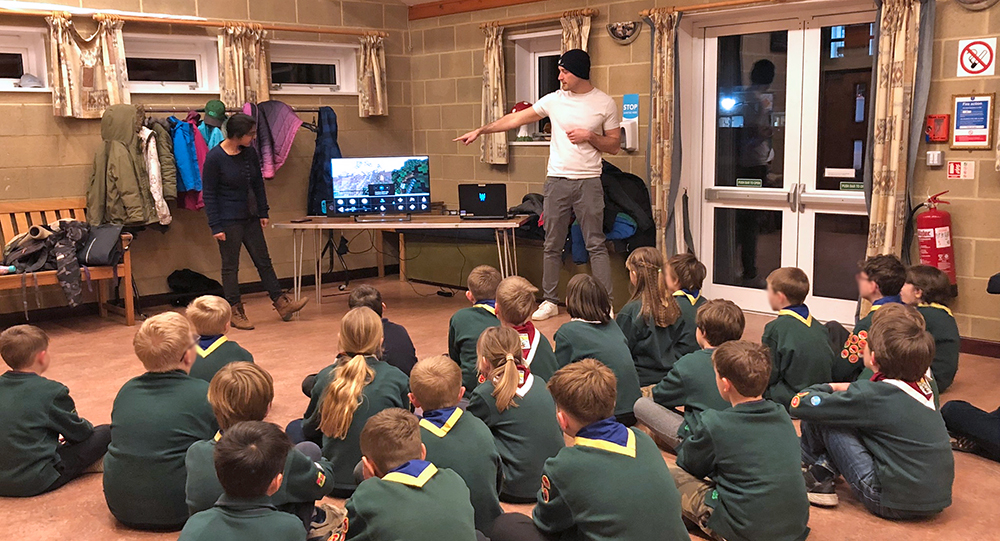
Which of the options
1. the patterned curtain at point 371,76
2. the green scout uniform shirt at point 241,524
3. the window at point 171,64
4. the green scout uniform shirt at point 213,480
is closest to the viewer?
the green scout uniform shirt at point 241,524

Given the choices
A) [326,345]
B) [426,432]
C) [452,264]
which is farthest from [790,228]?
[426,432]

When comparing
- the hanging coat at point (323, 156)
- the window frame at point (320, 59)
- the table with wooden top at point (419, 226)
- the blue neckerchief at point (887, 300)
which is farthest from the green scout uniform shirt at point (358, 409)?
the window frame at point (320, 59)

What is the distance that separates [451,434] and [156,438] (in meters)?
0.99

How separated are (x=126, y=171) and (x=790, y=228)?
4702 millimetres

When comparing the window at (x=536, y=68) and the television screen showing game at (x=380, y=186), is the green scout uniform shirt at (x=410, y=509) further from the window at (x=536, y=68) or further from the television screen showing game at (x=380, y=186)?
the window at (x=536, y=68)

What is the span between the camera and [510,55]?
24.4 feet

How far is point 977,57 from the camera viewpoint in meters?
4.88

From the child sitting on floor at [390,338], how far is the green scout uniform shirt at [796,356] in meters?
1.49

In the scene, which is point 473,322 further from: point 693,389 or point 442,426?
point 442,426

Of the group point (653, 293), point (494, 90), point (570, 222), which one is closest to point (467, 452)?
point (653, 293)

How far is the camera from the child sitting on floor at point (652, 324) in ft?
12.7

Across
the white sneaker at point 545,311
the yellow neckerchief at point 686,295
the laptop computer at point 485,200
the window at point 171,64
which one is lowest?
Result: the white sneaker at point 545,311

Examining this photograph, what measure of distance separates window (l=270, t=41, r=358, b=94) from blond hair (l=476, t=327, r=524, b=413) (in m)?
5.15

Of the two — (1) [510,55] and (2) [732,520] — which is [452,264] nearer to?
(1) [510,55]
